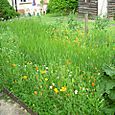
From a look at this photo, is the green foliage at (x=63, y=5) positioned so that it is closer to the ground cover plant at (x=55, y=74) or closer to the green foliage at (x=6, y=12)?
the green foliage at (x=6, y=12)

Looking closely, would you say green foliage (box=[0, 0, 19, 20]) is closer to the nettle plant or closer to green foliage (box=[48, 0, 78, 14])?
green foliage (box=[48, 0, 78, 14])

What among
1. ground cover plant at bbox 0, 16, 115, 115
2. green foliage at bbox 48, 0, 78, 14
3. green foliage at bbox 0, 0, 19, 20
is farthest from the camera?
green foliage at bbox 48, 0, 78, 14

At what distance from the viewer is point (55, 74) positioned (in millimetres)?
4406

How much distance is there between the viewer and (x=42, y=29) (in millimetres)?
8125

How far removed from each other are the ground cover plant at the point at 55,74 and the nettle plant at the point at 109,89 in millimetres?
89

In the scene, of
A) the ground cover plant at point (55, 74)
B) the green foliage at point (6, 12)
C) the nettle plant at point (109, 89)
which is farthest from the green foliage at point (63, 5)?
the nettle plant at point (109, 89)

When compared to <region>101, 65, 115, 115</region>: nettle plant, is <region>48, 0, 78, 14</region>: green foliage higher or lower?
lower

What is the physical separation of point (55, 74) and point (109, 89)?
105cm

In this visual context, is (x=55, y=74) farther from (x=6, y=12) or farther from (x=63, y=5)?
(x=63, y=5)

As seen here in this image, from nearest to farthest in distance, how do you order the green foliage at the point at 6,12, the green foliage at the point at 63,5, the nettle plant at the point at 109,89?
the nettle plant at the point at 109,89 → the green foliage at the point at 6,12 → the green foliage at the point at 63,5

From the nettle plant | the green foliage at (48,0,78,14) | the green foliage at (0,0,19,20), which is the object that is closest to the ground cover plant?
the nettle plant

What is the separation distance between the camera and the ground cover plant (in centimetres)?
386

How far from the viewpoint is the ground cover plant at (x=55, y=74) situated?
3.86 m

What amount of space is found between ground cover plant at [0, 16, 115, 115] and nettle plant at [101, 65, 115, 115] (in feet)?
0.29
